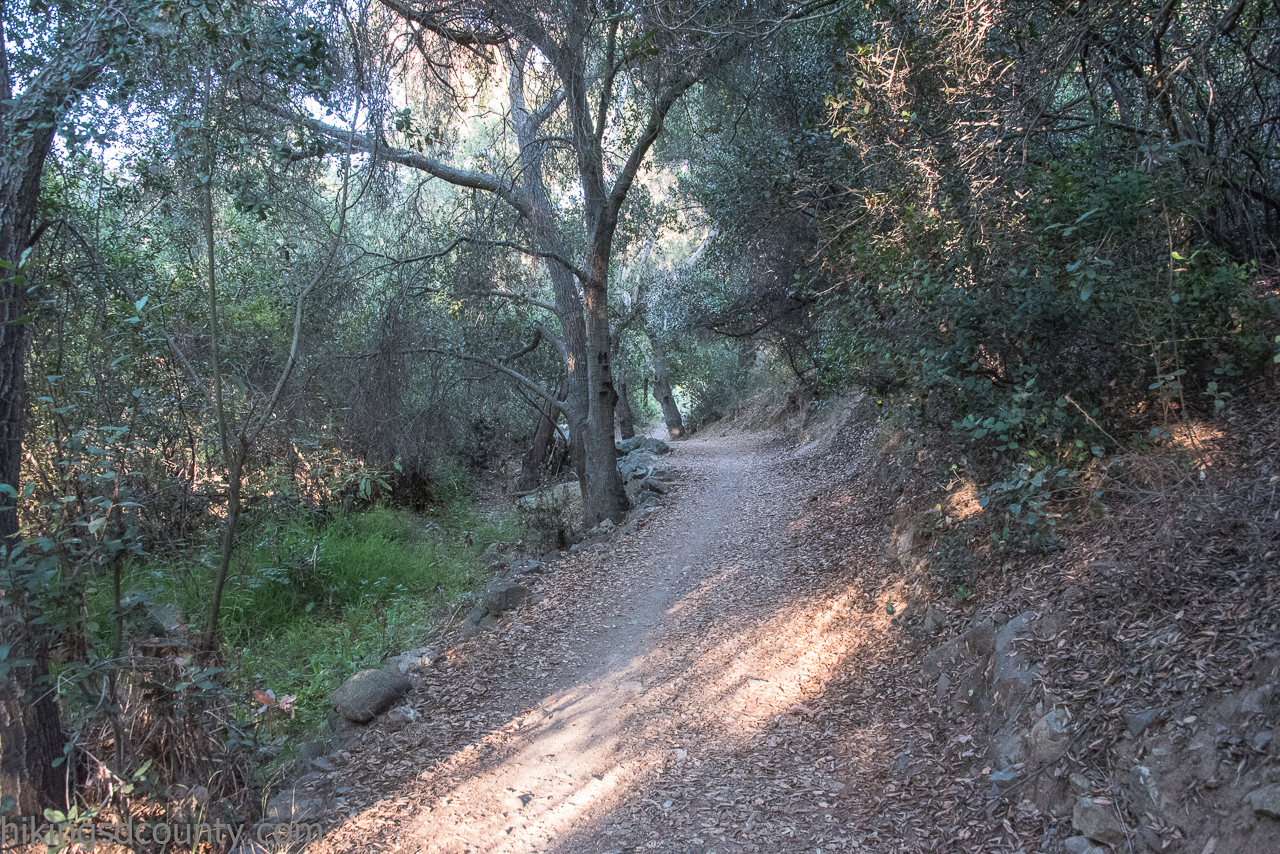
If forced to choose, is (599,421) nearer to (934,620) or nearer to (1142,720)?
(934,620)

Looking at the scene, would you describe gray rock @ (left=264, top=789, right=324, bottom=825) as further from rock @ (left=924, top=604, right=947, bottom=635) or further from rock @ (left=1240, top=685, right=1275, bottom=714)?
rock @ (left=1240, top=685, right=1275, bottom=714)

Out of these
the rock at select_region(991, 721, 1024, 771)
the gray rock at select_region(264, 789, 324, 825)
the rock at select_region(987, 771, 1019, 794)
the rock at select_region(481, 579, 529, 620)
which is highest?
the rock at select_region(481, 579, 529, 620)

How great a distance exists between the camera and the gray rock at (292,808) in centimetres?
406

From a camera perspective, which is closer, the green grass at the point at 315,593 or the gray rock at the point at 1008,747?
the gray rock at the point at 1008,747

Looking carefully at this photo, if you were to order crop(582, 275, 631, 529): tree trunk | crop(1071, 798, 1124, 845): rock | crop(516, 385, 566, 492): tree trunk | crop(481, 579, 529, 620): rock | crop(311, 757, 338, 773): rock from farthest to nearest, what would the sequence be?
crop(516, 385, 566, 492): tree trunk < crop(582, 275, 631, 529): tree trunk < crop(481, 579, 529, 620): rock < crop(311, 757, 338, 773): rock < crop(1071, 798, 1124, 845): rock

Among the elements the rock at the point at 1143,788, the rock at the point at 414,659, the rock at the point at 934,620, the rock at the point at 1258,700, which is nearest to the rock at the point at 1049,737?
the rock at the point at 1143,788

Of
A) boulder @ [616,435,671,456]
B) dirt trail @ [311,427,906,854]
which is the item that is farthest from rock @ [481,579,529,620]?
boulder @ [616,435,671,456]

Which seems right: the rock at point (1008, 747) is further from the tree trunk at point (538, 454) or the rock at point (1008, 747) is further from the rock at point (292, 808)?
the tree trunk at point (538, 454)

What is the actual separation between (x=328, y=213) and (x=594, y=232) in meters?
3.25

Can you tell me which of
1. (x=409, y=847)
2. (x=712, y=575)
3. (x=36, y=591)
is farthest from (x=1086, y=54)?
(x=36, y=591)

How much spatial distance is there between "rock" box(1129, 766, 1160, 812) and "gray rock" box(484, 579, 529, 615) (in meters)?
5.13

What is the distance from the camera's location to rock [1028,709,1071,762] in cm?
314

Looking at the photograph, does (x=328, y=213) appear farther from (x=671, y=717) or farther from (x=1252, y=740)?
(x=1252, y=740)

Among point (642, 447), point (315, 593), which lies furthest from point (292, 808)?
point (642, 447)
